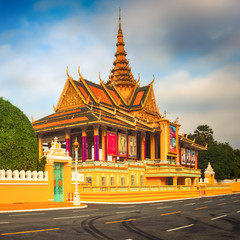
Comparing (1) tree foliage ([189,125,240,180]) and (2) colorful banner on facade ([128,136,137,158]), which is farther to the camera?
(1) tree foliage ([189,125,240,180])

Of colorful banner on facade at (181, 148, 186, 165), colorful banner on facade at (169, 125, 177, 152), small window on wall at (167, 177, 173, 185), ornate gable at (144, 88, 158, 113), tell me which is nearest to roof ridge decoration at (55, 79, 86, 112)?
ornate gable at (144, 88, 158, 113)

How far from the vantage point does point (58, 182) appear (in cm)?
2744

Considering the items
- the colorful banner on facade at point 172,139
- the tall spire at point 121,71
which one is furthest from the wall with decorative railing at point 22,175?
the tall spire at point 121,71

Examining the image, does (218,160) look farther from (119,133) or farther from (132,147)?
(119,133)

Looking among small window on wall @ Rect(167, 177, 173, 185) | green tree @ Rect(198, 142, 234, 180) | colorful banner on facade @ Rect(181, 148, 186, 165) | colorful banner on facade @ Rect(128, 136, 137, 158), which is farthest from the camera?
green tree @ Rect(198, 142, 234, 180)

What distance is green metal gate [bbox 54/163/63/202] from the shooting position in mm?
27000

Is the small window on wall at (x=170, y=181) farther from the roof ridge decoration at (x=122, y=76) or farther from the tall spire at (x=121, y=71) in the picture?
the tall spire at (x=121, y=71)

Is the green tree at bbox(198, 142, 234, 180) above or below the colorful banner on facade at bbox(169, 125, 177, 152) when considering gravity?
below

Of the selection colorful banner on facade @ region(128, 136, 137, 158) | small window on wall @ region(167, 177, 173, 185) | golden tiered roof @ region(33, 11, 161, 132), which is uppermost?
golden tiered roof @ region(33, 11, 161, 132)

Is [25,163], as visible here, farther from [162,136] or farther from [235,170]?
[235,170]

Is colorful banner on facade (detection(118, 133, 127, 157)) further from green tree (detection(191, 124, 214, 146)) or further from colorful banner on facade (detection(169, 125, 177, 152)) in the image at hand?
green tree (detection(191, 124, 214, 146))

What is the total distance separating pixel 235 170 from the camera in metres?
82.4

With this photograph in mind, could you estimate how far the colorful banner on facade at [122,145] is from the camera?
48.1 meters

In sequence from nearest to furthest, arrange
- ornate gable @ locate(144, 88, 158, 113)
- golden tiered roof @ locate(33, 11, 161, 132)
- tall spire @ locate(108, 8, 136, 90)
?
golden tiered roof @ locate(33, 11, 161, 132)
ornate gable @ locate(144, 88, 158, 113)
tall spire @ locate(108, 8, 136, 90)
